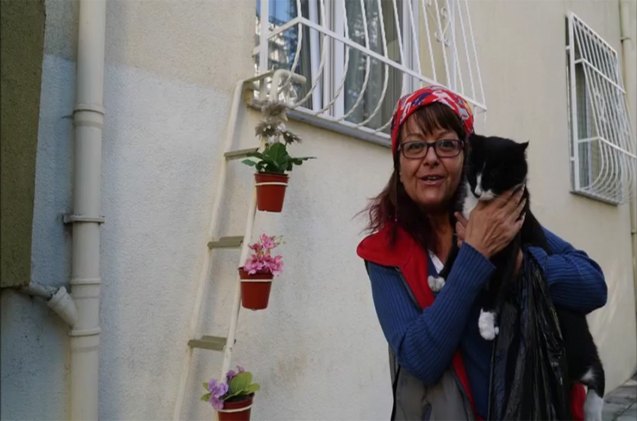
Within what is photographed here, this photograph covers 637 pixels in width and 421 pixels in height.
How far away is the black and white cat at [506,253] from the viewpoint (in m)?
1.15

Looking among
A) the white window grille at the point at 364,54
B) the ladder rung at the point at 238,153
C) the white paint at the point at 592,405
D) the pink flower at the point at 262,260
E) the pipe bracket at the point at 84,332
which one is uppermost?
the white window grille at the point at 364,54

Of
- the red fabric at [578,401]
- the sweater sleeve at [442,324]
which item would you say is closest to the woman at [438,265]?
the sweater sleeve at [442,324]

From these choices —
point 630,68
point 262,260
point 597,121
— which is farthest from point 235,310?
point 630,68

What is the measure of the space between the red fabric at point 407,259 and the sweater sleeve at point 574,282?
26 centimetres

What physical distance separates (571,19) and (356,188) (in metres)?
3.51

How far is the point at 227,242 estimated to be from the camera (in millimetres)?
1937

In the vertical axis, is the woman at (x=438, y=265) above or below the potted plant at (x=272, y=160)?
below

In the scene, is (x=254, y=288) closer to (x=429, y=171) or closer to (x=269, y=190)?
(x=269, y=190)

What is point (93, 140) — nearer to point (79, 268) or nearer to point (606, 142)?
point (79, 268)

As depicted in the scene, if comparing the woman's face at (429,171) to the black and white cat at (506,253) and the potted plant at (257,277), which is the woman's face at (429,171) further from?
the potted plant at (257,277)

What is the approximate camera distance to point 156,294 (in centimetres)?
185

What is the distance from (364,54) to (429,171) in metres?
1.79

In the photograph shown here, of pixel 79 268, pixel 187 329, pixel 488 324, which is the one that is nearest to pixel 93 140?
pixel 79 268

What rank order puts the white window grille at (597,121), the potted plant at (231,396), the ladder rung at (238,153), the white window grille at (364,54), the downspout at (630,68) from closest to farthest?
the potted plant at (231,396), the ladder rung at (238,153), the white window grille at (364,54), the white window grille at (597,121), the downspout at (630,68)
